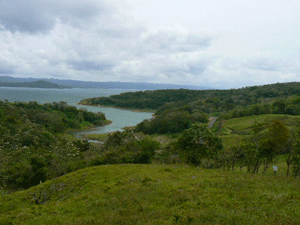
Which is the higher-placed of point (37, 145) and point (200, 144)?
point (200, 144)

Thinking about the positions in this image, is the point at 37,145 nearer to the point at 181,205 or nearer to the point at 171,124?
the point at 181,205

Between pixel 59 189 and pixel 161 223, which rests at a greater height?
pixel 161 223

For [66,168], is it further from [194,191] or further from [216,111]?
[216,111]

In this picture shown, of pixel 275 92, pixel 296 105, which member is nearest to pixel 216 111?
pixel 275 92

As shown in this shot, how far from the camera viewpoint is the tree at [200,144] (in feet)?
84.2

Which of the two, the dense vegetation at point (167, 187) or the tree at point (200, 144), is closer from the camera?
the dense vegetation at point (167, 187)

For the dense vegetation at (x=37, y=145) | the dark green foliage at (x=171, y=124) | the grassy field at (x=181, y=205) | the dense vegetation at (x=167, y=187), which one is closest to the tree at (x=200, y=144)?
the dense vegetation at (x=167, y=187)

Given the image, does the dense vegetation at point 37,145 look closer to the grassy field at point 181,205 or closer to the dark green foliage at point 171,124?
the grassy field at point 181,205

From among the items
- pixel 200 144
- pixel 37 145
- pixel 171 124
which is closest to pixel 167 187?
pixel 200 144

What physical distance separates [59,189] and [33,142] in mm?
42823

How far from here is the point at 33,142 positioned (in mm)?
54625

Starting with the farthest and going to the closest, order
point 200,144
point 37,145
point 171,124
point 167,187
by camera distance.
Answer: point 171,124
point 37,145
point 200,144
point 167,187

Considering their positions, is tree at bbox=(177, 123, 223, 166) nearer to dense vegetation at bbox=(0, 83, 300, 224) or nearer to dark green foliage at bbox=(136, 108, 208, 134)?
dense vegetation at bbox=(0, 83, 300, 224)

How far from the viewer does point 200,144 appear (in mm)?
26234
